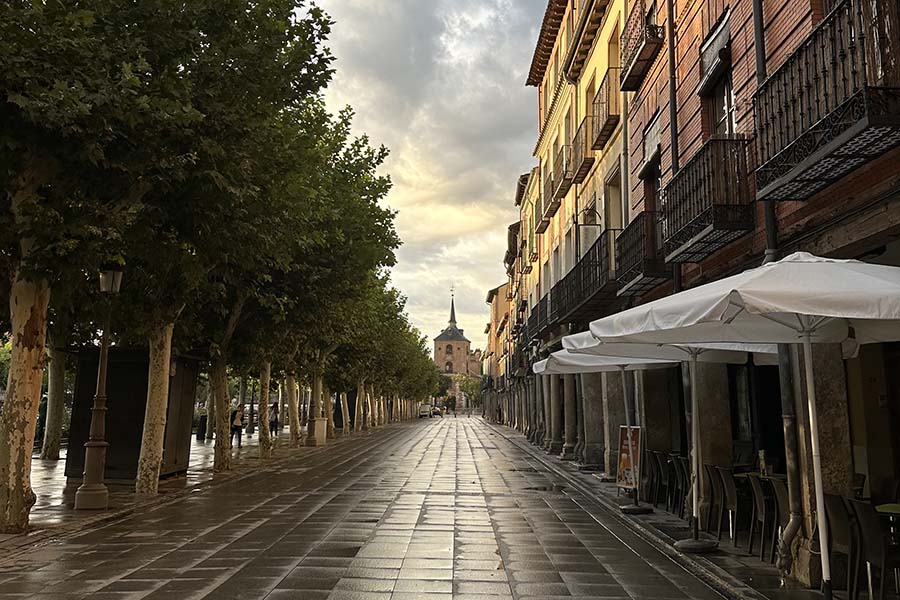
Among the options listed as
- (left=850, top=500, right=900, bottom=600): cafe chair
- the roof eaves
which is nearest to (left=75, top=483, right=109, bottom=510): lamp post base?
(left=850, top=500, right=900, bottom=600): cafe chair

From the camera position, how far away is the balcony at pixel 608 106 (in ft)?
60.7

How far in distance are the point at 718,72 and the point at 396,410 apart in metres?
72.5

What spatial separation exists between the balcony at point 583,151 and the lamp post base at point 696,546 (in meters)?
13.8

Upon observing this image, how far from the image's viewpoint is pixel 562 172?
25625 mm

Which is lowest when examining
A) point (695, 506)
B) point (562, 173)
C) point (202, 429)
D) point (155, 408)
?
point (695, 506)

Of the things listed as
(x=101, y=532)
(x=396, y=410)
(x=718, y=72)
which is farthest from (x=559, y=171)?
(x=396, y=410)

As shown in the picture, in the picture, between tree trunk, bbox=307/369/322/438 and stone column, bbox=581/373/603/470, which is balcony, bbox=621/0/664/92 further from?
tree trunk, bbox=307/369/322/438

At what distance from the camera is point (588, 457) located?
20.9m

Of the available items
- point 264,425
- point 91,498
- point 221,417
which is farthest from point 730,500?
point 264,425

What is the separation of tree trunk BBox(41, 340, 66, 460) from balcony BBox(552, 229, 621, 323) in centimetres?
1383

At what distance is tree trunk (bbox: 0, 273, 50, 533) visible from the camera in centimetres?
979

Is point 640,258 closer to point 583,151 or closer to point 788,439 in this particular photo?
point 788,439

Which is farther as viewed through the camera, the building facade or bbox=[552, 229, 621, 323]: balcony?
bbox=[552, 229, 621, 323]: balcony

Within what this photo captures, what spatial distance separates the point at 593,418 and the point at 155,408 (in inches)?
453
